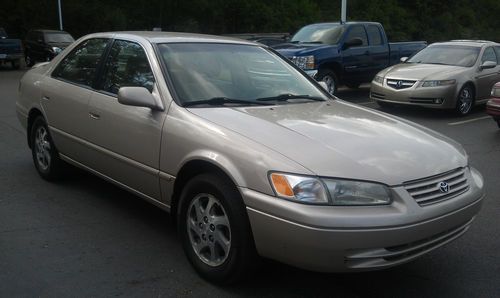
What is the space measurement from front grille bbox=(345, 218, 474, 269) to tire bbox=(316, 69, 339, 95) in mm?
9741

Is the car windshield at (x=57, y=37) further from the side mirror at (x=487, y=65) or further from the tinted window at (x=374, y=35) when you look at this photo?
the side mirror at (x=487, y=65)

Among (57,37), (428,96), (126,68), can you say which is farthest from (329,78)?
(57,37)

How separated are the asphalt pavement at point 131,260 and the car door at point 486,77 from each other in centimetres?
645

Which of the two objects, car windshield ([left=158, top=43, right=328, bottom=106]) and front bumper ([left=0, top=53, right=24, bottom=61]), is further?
front bumper ([left=0, top=53, right=24, bottom=61])

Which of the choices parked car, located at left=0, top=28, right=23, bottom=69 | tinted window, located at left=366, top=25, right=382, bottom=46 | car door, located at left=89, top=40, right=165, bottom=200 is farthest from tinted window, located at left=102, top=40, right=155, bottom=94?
parked car, located at left=0, top=28, right=23, bottom=69

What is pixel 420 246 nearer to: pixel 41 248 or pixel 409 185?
pixel 409 185

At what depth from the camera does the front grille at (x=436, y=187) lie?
329 cm

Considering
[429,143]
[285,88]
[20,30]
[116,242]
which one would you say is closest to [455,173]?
[429,143]

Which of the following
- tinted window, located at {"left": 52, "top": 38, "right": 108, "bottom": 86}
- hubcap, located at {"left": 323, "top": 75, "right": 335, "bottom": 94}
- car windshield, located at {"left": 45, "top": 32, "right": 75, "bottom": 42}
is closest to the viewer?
tinted window, located at {"left": 52, "top": 38, "right": 108, "bottom": 86}

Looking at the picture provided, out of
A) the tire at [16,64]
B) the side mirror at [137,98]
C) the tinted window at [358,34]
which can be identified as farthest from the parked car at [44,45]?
the side mirror at [137,98]

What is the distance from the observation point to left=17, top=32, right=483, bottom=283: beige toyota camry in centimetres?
314

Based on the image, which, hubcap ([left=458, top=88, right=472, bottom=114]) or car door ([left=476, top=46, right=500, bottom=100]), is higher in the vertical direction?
car door ([left=476, top=46, right=500, bottom=100])

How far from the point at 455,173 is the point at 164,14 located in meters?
36.5

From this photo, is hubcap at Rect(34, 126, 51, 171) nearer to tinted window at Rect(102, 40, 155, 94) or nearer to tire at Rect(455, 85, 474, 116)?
tinted window at Rect(102, 40, 155, 94)
